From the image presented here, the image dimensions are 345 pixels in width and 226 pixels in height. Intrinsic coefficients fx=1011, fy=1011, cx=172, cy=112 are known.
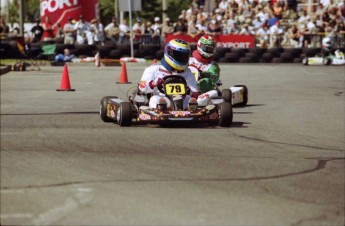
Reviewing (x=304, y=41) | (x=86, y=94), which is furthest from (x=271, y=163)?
(x=304, y=41)

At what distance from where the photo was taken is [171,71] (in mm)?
13523

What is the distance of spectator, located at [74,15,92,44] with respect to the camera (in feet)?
114

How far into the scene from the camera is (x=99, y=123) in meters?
13.4

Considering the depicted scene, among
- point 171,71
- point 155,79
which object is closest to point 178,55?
point 171,71

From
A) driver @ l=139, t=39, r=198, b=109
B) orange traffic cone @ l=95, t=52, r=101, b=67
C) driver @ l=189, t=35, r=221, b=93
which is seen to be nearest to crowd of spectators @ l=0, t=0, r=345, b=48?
orange traffic cone @ l=95, t=52, r=101, b=67

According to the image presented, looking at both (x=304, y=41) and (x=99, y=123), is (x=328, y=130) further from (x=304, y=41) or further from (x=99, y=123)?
(x=304, y=41)


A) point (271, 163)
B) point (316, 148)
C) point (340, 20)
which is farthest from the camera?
point (340, 20)

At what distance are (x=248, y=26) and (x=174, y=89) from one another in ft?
74.0

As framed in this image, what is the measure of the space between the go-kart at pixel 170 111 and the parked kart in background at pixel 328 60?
63.4 ft

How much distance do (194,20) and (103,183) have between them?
90.3ft

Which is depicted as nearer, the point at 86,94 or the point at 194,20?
the point at 86,94

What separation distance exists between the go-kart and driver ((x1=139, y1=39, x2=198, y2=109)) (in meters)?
0.08

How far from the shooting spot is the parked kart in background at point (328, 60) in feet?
106

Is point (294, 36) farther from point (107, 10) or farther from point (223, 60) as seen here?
point (107, 10)
